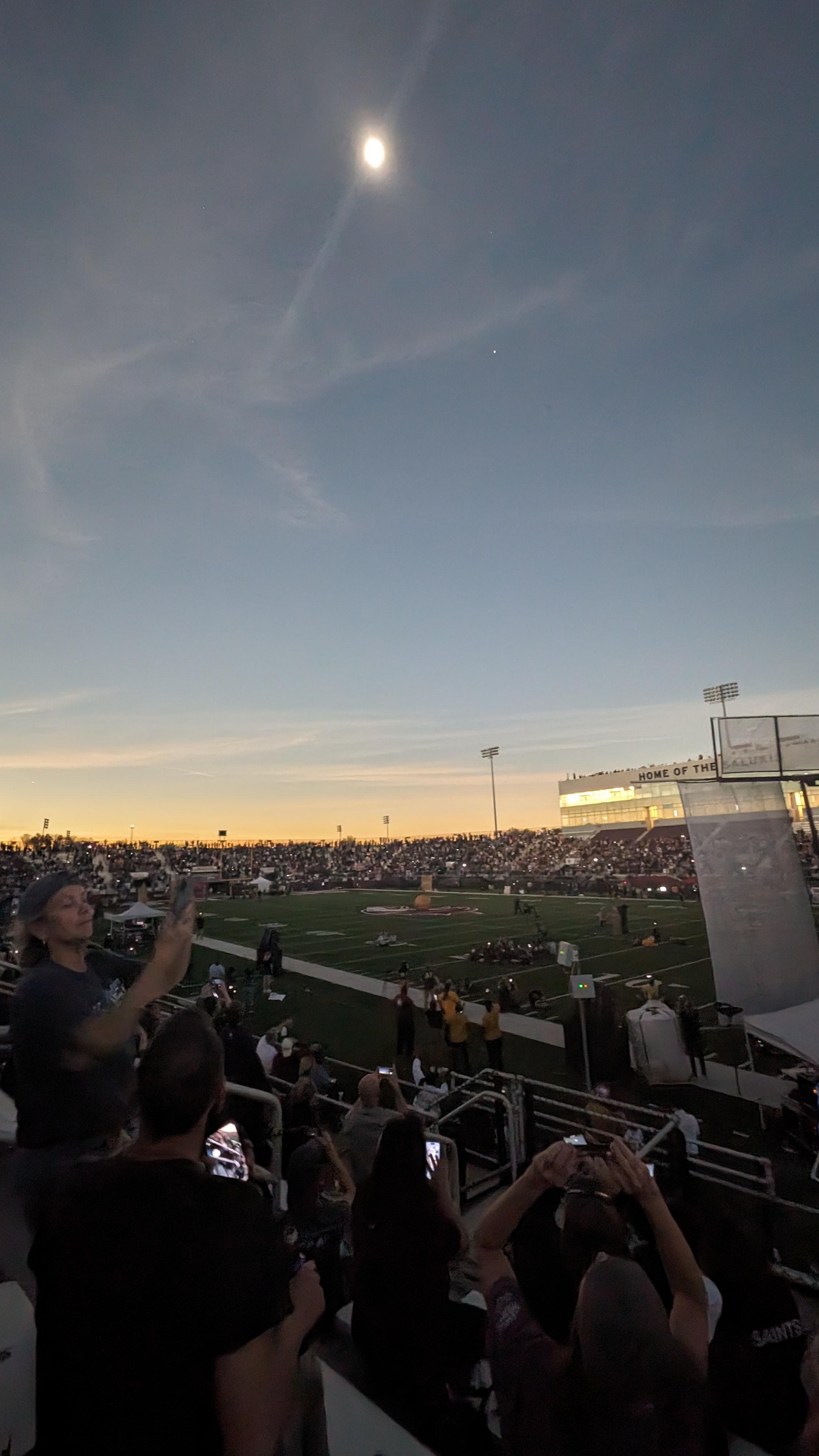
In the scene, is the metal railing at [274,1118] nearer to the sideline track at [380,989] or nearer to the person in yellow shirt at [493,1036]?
the person in yellow shirt at [493,1036]

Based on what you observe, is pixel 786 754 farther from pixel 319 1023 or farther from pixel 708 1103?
pixel 319 1023

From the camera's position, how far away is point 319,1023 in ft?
51.7

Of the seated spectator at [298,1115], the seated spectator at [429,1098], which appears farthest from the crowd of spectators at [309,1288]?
the seated spectator at [429,1098]

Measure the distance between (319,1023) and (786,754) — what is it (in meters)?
12.2

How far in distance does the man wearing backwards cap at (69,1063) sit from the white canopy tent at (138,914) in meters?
20.5

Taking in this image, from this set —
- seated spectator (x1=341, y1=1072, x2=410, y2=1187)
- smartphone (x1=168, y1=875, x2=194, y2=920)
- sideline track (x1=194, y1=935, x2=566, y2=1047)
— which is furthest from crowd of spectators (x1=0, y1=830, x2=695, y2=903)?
smartphone (x1=168, y1=875, x2=194, y2=920)

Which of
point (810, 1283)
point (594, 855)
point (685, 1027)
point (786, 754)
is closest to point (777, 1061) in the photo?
point (685, 1027)

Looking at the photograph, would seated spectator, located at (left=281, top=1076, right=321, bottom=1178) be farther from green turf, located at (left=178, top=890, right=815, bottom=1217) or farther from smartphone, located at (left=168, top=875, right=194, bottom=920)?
green turf, located at (left=178, top=890, right=815, bottom=1217)

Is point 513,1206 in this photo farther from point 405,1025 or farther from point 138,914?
point 138,914

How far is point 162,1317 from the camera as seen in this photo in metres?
1.32

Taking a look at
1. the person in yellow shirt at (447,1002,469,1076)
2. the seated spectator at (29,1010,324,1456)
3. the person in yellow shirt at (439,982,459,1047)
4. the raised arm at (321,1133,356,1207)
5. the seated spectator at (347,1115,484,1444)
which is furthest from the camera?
the person in yellow shirt at (439,982,459,1047)

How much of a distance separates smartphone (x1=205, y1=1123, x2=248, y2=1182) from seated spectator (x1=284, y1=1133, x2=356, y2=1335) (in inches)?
31.6

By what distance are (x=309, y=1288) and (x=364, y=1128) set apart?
2871mm

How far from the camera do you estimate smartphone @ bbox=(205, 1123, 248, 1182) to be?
8.95 feet
